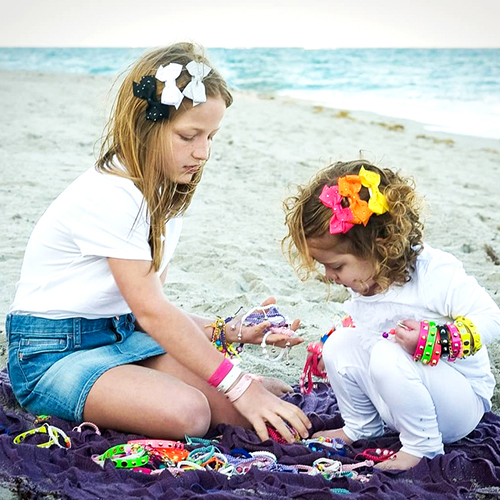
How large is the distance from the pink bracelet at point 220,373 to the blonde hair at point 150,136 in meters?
0.38

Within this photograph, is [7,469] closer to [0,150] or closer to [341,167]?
[341,167]

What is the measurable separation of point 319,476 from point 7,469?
843 millimetres

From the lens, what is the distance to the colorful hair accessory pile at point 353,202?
2195mm

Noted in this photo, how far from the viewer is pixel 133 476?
6.78ft

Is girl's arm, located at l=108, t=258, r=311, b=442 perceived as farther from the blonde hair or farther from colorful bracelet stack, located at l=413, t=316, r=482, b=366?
colorful bracelet stack, located at l=413, t=316, r=482, b=366

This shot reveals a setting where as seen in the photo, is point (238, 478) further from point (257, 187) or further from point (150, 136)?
point (257, 187)

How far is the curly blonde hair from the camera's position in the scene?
7.35 ft

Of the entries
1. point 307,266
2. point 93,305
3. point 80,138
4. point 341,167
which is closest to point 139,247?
point 93,305

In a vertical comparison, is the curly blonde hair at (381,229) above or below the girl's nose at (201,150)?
below

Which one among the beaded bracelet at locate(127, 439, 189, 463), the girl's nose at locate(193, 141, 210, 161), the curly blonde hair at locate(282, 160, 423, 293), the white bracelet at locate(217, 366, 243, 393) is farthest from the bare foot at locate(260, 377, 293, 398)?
the girl's nose at locate(193, 141, 210, 161)

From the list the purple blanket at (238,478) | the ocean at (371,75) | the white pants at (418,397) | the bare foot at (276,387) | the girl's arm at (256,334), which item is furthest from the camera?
the ocean at (371,75)

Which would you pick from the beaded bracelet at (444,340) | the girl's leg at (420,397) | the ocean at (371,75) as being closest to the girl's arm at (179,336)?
the girl's leg at (420,397)

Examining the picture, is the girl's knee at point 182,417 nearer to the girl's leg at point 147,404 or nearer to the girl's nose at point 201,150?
the girl's leg at point 147,404

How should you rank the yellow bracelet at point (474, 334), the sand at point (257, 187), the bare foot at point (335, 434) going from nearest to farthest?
the yellow bracelet at point (474, 334) < the bare foot at point (335, 434) < the sand at point (257, 187)
